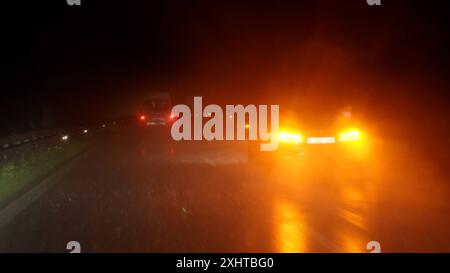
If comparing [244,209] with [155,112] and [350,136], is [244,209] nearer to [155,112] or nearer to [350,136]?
[350,136]

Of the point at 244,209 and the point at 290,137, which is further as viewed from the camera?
the point at 290,137

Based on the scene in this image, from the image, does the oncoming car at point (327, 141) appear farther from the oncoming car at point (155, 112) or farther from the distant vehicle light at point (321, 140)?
the oncoming car at point (155, 112)

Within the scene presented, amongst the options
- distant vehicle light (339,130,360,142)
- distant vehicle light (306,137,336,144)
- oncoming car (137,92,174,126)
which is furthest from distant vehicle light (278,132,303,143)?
oncoming car (137,92,174,126)

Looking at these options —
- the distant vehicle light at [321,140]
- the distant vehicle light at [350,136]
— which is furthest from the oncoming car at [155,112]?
the distant vehicle light at [350,136]

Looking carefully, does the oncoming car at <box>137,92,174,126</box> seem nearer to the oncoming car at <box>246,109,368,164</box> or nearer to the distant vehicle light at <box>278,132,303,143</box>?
the distant vehicle light at <box>278,132,303,143</box>

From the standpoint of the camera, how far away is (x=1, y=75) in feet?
177

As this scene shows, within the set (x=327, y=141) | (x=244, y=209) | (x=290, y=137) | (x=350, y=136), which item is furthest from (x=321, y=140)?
(x=244, y=209)

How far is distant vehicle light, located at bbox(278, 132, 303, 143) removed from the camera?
49.6 feet

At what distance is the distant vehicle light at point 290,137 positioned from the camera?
1511 cm

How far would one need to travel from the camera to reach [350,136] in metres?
14.9

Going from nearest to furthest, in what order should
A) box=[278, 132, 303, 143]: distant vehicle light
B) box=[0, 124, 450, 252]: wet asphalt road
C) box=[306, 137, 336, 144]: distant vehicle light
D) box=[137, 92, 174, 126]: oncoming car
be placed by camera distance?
box=[0, 124, 450, 252]: wet asphalt road < box=[306, 137, 336, 144]: distant vehicle light < box=[278, 132, 303, 143]: distant vehicle light < box=[137, 92, 174, 126]: oncoming car

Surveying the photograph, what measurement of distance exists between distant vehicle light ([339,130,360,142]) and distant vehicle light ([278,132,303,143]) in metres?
0.99

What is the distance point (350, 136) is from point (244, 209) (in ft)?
17.1

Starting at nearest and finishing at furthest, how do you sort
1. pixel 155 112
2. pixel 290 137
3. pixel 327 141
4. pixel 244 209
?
pixel 244 209 < pixel 327 141 < pixel 290 137 < pixel 155 112
